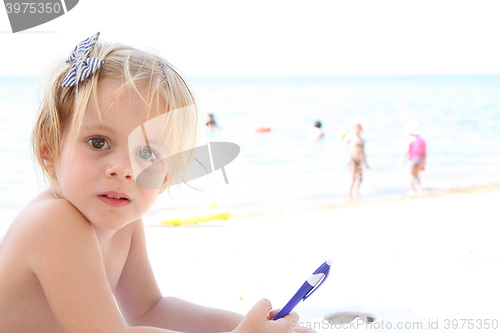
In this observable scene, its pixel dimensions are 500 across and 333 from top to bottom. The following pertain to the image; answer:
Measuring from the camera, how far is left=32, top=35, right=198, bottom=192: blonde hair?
2.71 ft

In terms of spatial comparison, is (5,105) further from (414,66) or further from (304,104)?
(414,66)

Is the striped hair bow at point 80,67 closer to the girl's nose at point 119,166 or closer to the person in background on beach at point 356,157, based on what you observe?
the girl's nose at point 119,166

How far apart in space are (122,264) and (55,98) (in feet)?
1.08

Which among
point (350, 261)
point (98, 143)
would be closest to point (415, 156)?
point (350, 261)

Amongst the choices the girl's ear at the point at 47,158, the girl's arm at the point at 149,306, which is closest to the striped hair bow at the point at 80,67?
the girl's ear at the point at 47,158

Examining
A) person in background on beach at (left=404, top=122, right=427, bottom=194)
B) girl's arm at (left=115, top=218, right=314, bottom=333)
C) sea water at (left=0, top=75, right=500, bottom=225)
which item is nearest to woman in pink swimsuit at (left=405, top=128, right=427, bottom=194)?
person in background on beach at (left=404, top=122, right=427, bottom=194)

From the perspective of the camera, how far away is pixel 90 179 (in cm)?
80

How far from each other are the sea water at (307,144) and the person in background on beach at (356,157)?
135 mm

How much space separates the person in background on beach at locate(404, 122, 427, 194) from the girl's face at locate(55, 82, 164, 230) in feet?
17.8

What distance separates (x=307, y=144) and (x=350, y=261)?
6.99 meters

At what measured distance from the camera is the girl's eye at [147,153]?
0.83 m

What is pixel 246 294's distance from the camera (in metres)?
1.75

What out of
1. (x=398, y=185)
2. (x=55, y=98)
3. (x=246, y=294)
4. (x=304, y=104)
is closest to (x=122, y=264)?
(x=55, y=98)

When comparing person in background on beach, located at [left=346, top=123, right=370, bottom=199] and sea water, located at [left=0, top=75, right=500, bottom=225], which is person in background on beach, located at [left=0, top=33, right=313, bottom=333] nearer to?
sea water, located at [left=0, top=75, right=500, bottom=225]
